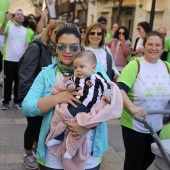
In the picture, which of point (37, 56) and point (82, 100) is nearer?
point (82, 100)

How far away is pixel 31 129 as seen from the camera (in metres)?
3.92

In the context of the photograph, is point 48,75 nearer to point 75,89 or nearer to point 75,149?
point 75,89

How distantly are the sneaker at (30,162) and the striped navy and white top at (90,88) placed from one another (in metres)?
2.05

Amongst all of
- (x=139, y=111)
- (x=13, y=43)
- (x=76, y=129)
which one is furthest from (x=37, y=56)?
(x=13, y=43)

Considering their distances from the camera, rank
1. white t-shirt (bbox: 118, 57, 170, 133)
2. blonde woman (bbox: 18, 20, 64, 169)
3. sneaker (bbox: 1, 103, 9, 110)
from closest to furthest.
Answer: white t-shirt (bbox: 118, 57, 170, 133) → blonde woman (bbox: 18, 20, 64, 169) → sneaker (bbox: 1, 103, 9, 110)

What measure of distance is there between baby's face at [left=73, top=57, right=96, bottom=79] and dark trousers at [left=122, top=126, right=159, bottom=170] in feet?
4.00

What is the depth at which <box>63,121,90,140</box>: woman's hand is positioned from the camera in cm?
216

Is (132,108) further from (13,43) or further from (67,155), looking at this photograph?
(13,43)

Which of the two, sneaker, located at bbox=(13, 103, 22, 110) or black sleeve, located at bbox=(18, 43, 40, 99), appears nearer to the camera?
black sleeve, located at bbox=(18, 43, 40, 99)

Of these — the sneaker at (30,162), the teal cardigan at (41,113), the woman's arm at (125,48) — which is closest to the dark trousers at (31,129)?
the sneaker at (30,162)

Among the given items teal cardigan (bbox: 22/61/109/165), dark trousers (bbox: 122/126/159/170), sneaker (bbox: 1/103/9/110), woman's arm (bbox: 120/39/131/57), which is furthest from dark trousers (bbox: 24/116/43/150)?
woman's arm (bbox: 120/39/131/57)

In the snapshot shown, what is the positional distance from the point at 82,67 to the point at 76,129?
1.29 ft

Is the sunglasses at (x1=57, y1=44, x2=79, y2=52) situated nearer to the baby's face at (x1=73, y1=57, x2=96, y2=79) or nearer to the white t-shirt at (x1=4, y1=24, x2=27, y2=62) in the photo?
the baby's face at (x1=73, y1=57, x2=96, y2=79)

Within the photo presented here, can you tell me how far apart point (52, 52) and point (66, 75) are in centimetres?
126
